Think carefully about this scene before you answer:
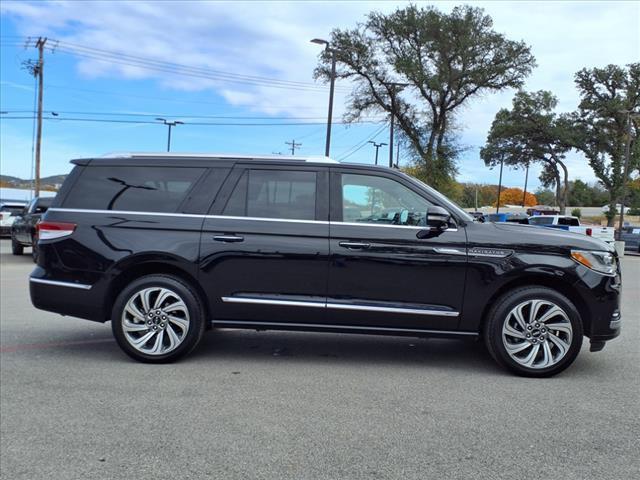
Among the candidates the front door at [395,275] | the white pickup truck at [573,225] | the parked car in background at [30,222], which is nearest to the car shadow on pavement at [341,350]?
the front door at [395,275]

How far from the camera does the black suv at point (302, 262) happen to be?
15.8 feet

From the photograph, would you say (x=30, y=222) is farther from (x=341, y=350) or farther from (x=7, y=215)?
(x=341, y=350)

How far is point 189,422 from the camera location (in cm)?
384

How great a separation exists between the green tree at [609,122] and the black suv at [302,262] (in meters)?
46.9

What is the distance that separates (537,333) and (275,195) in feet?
8.56

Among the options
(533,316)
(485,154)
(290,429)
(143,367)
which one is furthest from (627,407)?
(485,154)

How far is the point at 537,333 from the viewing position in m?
4.80

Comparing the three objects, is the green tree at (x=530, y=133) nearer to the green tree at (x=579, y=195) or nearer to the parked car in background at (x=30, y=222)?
the parked car in background at (x=30, y=222)

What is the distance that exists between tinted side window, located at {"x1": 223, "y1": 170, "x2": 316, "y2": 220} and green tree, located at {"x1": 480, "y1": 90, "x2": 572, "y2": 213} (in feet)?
162

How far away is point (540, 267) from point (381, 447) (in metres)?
2.29

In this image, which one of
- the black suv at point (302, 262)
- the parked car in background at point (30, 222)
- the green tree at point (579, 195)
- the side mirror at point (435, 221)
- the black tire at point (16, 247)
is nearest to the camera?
the side mirror at point (435, 221)

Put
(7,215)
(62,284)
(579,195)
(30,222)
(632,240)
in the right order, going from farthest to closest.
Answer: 1. (579,195)
2. (632,240)
3. (7,215)
4. (30,222)
5. (62,284)

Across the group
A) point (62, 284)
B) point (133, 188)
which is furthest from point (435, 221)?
point (62, 284)

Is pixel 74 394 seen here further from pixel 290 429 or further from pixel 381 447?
pixel 381 447
